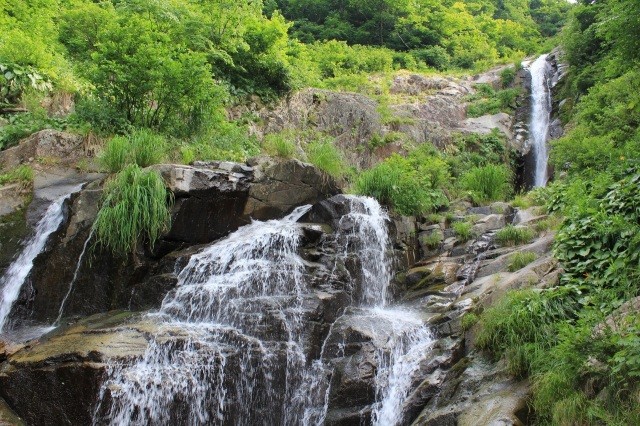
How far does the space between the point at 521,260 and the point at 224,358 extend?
4622 mm

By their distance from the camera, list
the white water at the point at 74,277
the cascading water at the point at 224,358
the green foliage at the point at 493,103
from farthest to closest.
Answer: the green foliage at the point at 493,103 < the white water at the point at 74,277 < the cascading water at the point at 224,358

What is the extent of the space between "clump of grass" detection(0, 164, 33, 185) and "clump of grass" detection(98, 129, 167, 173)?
1.29m

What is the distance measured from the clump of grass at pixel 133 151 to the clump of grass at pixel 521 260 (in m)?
6.39

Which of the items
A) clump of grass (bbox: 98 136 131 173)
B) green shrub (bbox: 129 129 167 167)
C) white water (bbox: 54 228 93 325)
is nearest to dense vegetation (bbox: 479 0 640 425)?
white water (bbox: 54 228 93 325)

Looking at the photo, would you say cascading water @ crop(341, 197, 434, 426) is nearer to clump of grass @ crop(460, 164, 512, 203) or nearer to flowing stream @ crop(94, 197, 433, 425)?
flowing stream @ crop(94, 197, 433, 425)

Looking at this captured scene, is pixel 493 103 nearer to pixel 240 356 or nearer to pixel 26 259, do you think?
pixel 240 356

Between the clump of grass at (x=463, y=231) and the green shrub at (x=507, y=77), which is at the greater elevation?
the green shrub at (x=507, y=77)

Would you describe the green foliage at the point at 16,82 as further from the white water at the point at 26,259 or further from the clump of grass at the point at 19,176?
the white water at the point at 26,259

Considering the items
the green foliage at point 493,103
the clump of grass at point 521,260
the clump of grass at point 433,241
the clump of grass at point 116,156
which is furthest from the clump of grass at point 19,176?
the green foliage at point 493,103

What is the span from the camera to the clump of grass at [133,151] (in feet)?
29.3

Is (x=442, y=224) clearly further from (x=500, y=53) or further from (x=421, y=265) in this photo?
→ (x=500, y=53)

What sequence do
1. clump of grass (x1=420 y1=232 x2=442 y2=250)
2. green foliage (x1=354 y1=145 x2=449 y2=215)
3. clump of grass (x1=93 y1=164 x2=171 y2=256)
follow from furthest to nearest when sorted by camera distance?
1. green foliage (x1=354 y1=145 x2=449 y2=215)
2. clump of grass (x1=420 y1=232 x2=442 y2=250)
3. clump of grass (x1=93 y1=164 x2=171 y2=256)

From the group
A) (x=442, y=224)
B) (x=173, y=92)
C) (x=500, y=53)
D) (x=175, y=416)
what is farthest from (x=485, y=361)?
(x=500, y=53)

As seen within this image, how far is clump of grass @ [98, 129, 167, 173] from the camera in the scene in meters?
8.94
